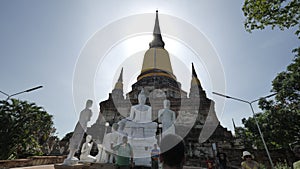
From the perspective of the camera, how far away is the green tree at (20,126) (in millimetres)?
14325

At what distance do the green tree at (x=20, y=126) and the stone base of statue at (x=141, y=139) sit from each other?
9124mm

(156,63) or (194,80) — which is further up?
(156,63)

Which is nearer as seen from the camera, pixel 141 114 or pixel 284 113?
pixel 141 114

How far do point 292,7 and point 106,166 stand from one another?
8743 millimetres

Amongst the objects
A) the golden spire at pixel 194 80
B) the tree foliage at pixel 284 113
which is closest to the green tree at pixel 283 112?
the tree foliage at pixel 284 113

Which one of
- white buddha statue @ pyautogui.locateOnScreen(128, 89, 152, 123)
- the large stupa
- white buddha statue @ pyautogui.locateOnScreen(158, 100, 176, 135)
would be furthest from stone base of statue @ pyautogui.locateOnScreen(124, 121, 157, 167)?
the large stupa

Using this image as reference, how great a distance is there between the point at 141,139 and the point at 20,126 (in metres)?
13.9

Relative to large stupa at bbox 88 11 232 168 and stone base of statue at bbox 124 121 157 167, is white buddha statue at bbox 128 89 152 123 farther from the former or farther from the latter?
large stupa at bbox 88 11 232 168

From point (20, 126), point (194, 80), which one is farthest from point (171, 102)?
point (20, 126)

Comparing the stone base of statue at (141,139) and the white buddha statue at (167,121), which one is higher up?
the white buddha statue at (167,121)

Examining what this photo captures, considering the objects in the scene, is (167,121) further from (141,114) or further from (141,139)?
(141,139)

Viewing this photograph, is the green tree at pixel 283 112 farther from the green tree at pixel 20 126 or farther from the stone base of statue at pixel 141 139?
the green tree at pixel 20 126

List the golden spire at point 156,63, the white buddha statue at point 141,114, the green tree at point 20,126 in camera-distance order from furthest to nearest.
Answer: the golden spire at point 156,63, the green tree at point 20,126, the white buddha statue at point 141,114

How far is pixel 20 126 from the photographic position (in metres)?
15.9
